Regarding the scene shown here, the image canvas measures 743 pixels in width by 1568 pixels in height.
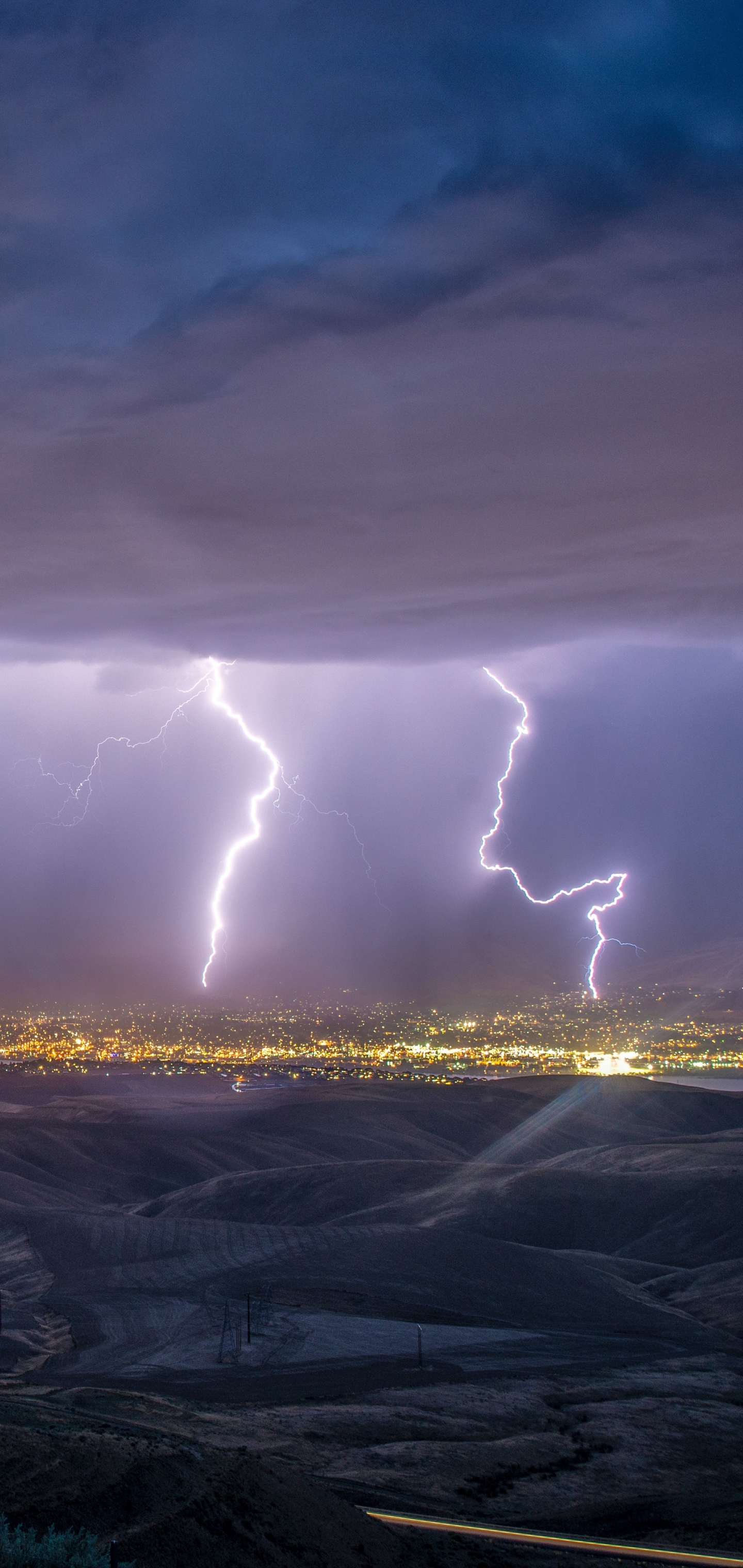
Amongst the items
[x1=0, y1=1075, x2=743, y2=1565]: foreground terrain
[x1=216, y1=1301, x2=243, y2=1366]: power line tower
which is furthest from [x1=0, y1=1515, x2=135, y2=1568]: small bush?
[x1=216, y1=1301, x2=243, y2=1366]: power line tower

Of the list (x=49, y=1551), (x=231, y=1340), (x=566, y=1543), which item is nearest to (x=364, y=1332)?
(x=231, y=1340)

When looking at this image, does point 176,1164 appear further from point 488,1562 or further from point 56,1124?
point 488,1562

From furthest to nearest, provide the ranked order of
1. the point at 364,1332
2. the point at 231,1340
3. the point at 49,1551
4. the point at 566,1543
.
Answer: the point at 364,1332 < the point at 231,1340 < the point at 566,1543 < the point at 49,1551

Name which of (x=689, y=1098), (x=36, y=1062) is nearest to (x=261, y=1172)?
(x=689, y=1098)

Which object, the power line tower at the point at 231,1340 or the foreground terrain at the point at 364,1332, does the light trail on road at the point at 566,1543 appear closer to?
the foreground terrain at the point at 364,1332

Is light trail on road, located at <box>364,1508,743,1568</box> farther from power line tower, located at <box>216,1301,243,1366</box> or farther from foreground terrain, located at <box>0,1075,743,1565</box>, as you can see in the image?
power line tower, located at <box>216,1301,243,1366</box>

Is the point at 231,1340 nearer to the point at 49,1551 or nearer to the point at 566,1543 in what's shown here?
the point at 566,1543
